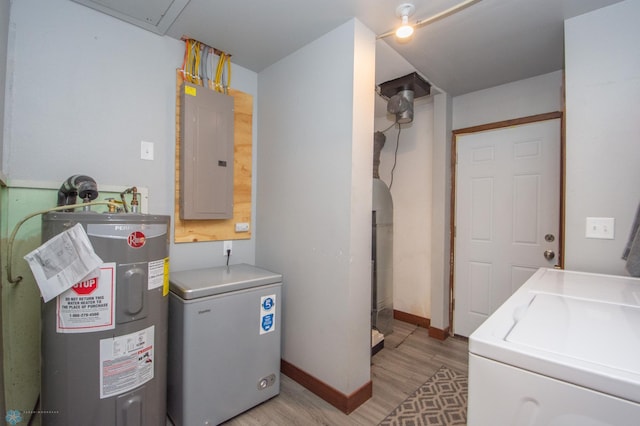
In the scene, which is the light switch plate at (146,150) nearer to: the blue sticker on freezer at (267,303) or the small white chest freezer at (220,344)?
the small white chest freezer at (220,344)

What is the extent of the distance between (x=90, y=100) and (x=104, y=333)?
4.46 ft

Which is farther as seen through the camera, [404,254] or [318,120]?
[404,254]

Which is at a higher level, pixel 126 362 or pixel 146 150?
pixel 146 150

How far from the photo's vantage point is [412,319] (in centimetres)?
315

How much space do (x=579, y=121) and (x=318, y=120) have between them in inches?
62.2

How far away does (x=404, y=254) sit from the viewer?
10.7 feet

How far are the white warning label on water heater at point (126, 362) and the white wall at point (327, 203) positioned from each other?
987mm

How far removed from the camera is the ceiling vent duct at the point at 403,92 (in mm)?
2613

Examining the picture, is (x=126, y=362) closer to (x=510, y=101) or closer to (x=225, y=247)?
(x=225, y=247)

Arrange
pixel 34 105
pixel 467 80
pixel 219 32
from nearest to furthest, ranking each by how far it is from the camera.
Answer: pixel 34 105
pixel 219 32
pixel 467 80

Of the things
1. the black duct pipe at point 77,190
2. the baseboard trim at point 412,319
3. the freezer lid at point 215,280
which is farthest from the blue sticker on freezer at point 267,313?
the baseboard trim at point 412,319

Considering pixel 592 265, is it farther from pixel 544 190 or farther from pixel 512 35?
pixel 512 35

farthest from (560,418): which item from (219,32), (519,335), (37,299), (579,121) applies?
(219,32)

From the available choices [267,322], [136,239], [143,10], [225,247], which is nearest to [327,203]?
[267,322]
